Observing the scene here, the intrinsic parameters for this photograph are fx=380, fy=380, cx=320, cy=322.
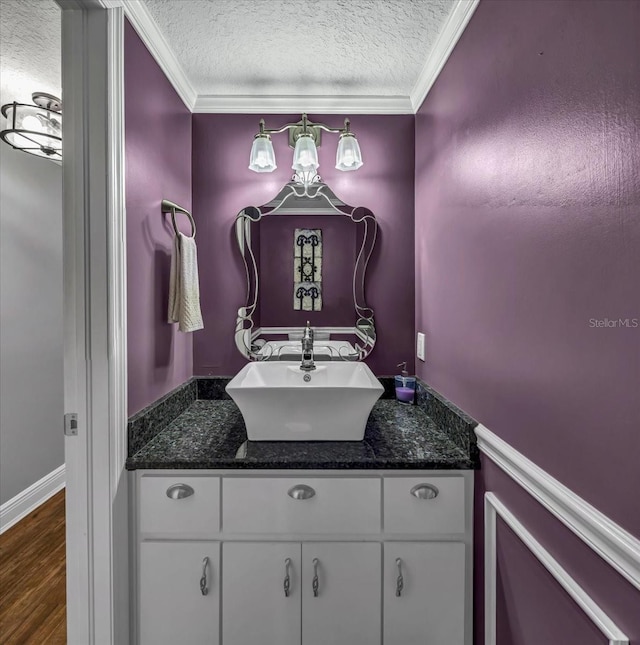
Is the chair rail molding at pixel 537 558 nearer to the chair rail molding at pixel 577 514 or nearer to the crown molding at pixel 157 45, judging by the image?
the chair rail molding at pixel 577 514

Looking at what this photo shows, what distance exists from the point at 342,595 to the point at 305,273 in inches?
51.1

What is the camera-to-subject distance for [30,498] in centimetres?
229

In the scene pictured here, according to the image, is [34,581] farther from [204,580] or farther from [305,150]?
[305,150]

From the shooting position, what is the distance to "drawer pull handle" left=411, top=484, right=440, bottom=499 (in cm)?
121

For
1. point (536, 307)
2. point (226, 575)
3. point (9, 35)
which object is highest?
point (9, 35)

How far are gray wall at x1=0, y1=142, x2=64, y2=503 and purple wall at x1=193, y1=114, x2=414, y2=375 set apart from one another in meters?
1.19

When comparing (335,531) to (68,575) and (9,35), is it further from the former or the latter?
(9,35)

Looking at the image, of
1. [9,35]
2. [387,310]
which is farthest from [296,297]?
[9,35]

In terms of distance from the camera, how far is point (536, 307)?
35.5 inches

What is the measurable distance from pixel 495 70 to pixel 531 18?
0.17 metres

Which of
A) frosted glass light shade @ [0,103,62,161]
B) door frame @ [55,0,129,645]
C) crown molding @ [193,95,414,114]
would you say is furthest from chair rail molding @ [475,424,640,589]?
frosted glass light shade @ [0,103,62,161]

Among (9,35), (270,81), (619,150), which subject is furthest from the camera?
(270,81)

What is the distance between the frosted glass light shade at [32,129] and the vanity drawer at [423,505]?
6.93ft

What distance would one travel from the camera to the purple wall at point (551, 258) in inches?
25.5
